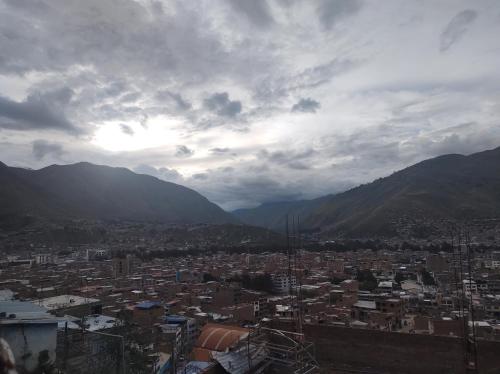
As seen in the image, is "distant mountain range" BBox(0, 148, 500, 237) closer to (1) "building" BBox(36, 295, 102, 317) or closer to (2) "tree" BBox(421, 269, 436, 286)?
(2) "tree" BBox(421, 269, 436, 286)

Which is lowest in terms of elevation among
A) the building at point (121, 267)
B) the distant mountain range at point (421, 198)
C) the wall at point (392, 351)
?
Result: the building at point (121, 267)

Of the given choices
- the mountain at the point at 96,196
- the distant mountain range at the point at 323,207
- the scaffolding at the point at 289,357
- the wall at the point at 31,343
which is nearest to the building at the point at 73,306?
the scaffolding at the point at 289,357

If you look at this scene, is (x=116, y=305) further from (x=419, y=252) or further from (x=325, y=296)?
(x=419, y=252)

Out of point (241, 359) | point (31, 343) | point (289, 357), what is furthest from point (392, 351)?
point (31, 343)

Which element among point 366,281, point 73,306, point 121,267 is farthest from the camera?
point 121,267

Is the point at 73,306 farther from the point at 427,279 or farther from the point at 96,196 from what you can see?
the point at 96,196

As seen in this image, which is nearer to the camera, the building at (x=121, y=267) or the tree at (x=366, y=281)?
the tree at (x=366, y=281)

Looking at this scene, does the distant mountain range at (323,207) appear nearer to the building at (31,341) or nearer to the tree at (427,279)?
the tree at (427,279)
